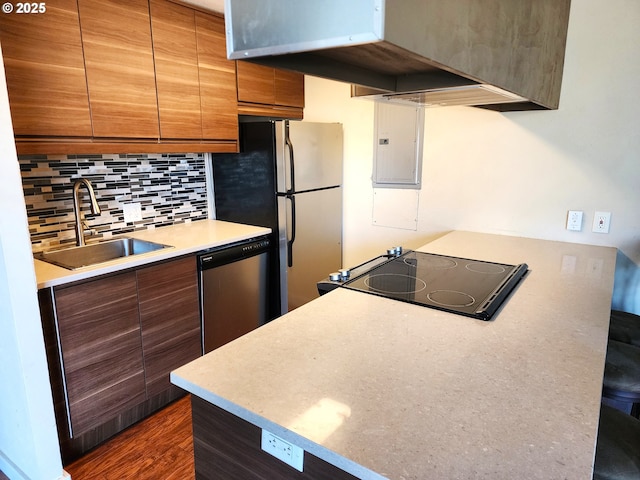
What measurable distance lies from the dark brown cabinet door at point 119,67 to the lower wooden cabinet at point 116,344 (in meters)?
0.79

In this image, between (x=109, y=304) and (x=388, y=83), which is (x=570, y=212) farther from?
(x=109, y=304)

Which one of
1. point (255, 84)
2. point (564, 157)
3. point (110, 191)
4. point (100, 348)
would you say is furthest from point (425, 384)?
point (255, 84)

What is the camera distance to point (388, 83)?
50.9 inches

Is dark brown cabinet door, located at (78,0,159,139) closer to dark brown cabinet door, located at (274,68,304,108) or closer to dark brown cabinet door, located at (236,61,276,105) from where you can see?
dark brown cabinet door, located at (236,61,276,105)

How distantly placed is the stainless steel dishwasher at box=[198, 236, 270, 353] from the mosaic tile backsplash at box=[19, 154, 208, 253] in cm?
63

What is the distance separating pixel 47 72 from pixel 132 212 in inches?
37.4

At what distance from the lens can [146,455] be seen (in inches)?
77.7

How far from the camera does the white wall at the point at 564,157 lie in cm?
207

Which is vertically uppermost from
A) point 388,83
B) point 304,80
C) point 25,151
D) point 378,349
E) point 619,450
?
point 304,80

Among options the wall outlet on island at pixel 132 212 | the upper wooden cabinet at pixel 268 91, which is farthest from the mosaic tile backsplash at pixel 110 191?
the upper wooden cabinet at pixel 268 91

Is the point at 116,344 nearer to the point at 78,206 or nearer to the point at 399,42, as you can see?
the point at 78,206

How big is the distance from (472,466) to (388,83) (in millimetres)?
1077

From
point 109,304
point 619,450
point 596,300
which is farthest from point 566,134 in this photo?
point 109,304

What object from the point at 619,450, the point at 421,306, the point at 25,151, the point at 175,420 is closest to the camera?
Result: the point at 619,450
